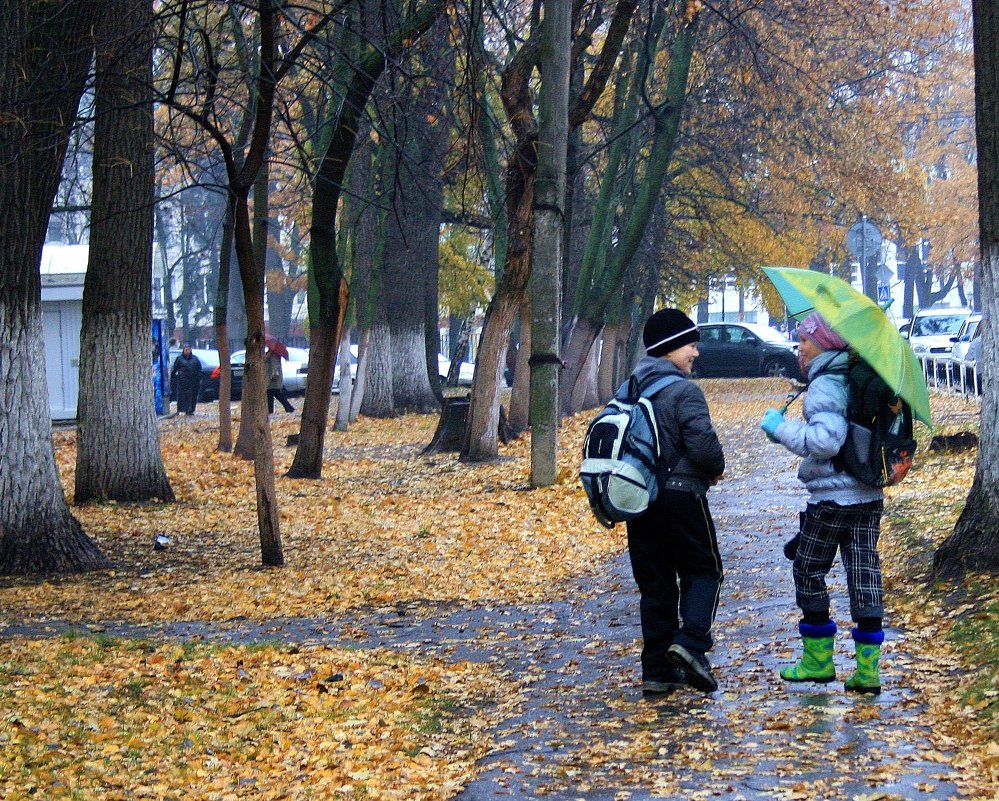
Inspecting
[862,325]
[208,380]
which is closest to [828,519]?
[862,325]

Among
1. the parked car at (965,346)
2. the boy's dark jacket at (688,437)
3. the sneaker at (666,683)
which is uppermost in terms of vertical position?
the parked car at (965,346)

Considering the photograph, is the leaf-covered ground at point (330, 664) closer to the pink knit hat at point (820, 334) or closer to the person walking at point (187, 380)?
the pink knit hat at point (820, 334)

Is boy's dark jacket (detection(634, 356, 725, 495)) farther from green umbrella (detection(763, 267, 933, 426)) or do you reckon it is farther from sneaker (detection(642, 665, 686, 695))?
sneaker (detection(642, 665, 686, 695))

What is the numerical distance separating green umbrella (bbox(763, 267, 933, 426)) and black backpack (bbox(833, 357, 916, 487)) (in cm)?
12

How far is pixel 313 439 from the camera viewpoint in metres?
16.7

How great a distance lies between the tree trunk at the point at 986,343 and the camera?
7906mm

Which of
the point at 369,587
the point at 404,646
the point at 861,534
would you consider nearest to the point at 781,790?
the point at 861,534

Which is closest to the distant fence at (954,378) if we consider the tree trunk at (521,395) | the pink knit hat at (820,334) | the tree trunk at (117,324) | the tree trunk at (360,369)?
the tree trunk at (521,395)

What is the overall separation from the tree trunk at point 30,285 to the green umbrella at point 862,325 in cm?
580

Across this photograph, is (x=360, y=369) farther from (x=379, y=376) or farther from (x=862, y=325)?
(x=862, y=325)

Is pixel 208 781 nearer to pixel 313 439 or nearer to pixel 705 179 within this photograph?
pixel 313 439

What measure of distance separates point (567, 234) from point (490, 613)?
47.5 feet

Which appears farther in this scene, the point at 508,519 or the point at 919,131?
the point at 919,131

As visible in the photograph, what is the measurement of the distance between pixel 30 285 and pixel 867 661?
6.81m
